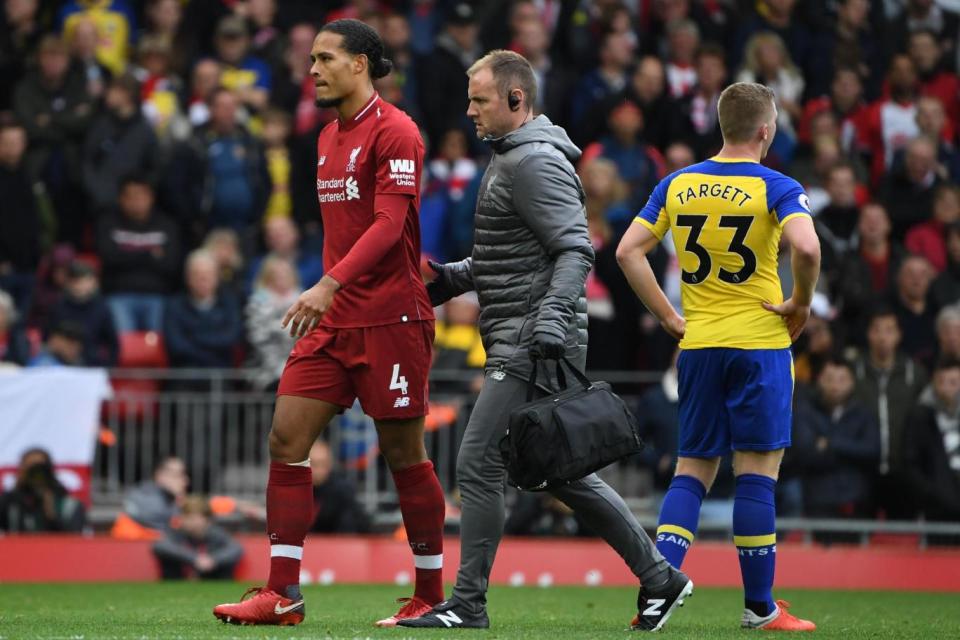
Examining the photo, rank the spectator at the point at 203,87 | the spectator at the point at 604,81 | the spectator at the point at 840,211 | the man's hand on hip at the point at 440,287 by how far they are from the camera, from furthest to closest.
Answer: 1. the spectator at the point at 604,81
2. the spectator at the point at 203,87
3. the spectator at the point at 840,211
4. the man's hand on hip at the point at 440,287

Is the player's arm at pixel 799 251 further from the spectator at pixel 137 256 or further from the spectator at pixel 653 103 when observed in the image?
the spectator at pixel 653 103

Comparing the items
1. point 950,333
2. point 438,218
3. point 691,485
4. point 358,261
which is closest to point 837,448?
point 950,333

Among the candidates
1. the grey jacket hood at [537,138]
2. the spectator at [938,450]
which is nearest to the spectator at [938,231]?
the spectator at [938,450]

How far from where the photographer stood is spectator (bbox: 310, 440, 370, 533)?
14.2m

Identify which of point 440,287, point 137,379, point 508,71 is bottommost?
point 137,379

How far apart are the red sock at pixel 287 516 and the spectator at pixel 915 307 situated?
362 inches

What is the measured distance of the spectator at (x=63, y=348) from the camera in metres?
14.9

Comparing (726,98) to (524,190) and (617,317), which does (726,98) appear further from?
(617,317)

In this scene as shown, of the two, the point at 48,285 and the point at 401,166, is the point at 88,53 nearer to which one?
the point at 48,285

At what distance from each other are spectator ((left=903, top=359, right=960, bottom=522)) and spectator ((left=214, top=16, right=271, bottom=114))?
685cm

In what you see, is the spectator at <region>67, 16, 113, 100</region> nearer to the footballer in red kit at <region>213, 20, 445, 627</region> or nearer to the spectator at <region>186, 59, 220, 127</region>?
the spectator at <region>186, 59, 220, 127</region>

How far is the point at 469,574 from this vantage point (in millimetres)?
7855

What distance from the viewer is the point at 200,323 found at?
1525cm

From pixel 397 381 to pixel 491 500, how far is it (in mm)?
676
